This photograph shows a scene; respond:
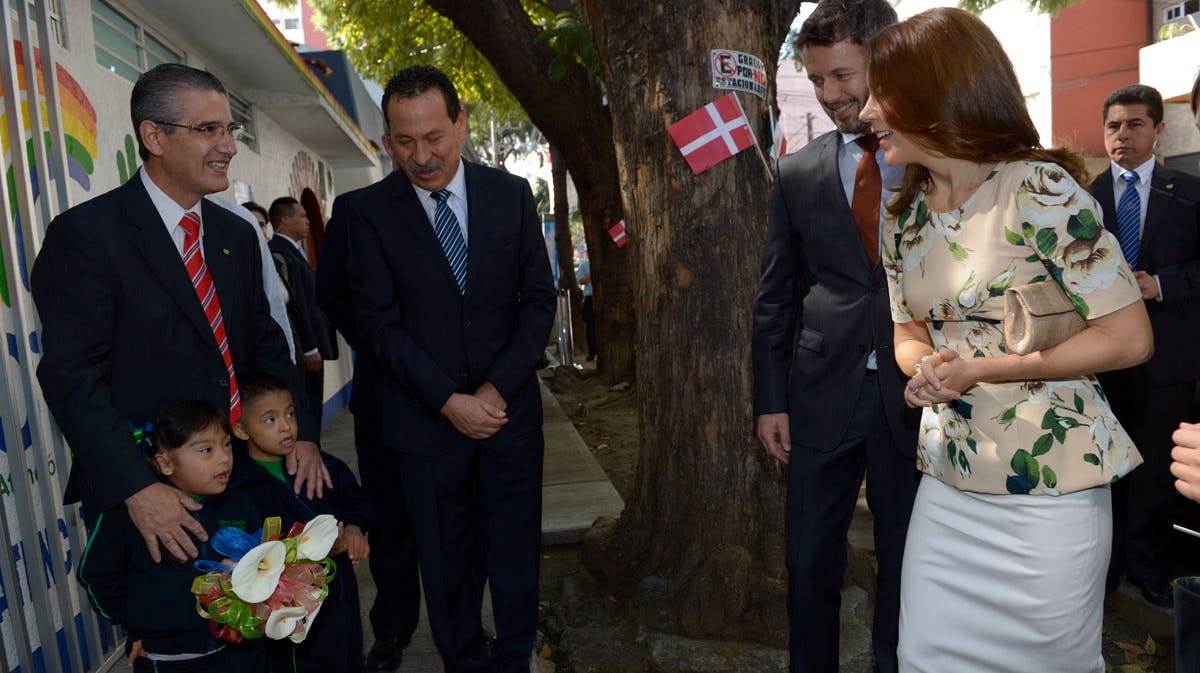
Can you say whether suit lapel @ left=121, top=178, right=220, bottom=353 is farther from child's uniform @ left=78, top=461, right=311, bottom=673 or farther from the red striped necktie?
child's uniform @ left=78, top=461, right=311, bottom=673

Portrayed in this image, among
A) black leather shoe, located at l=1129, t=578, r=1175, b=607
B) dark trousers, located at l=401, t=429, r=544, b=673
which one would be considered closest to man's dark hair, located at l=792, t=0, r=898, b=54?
dark trousers, located at l=401, t=429, r=544, b=673

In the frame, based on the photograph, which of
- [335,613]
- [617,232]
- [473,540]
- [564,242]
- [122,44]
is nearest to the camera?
[335,613]

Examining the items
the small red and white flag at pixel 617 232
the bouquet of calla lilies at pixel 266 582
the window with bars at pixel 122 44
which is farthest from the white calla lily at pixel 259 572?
the small red and white flag at pixel 617 232

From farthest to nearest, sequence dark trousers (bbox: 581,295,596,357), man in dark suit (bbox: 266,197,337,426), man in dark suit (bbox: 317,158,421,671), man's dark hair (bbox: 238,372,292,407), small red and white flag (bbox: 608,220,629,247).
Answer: dark trousers (bbox: 581,295,596,357) → small red and white flag (bbox: 608,220,629,247) → man in dark suit (bbox: 266,197,337,426) → man in dark suit (bbox: 317,158,421,671) → man's dark hair (bbox: 238,372,292,407)

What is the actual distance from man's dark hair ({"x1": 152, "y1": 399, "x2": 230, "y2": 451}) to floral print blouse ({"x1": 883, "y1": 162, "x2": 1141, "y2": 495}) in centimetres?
192

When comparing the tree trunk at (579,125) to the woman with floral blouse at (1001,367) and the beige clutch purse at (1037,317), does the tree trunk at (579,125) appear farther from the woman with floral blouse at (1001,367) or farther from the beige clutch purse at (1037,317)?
the beige clutch purse at (1037,317)

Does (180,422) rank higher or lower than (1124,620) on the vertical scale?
higher

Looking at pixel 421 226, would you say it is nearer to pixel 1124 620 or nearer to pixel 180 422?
pixel 180 422

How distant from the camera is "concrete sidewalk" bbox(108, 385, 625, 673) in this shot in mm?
3947

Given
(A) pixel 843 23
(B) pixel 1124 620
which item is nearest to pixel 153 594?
(A) pixel 843 23

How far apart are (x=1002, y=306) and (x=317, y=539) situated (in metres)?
A: 1.79

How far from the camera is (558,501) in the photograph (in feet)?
19.4

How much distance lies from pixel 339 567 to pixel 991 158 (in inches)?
89.9

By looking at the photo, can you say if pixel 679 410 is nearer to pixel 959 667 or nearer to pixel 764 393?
pixel 764 393
